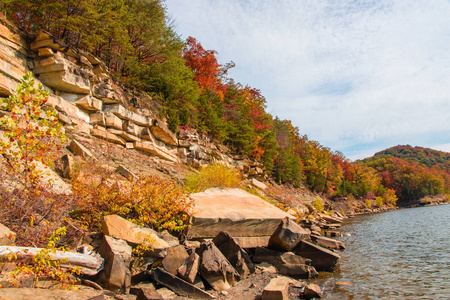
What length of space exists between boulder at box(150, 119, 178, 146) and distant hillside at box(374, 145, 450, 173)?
12285cm

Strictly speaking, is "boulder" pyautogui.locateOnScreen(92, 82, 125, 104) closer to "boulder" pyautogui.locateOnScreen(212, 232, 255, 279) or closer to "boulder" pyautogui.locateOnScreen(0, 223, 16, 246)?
"boulder" pyautogui.locateOnScreen(212, 232, 255, 279)

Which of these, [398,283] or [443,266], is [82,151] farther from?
[443,266]

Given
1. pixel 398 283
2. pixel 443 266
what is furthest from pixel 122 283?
pixel 443 266

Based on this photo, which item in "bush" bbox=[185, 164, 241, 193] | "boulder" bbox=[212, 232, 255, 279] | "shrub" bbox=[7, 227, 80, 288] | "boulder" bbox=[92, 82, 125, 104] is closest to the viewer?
"shrub" bbox=[7, 227, 80, 288]

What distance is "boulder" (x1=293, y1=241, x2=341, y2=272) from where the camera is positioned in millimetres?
6375

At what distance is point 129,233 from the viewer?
4.45m

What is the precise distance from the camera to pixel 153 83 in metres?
15.2

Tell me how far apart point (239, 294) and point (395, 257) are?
249 inches

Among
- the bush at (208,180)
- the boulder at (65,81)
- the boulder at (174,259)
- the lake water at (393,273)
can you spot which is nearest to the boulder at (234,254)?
the boulder at (174,259)

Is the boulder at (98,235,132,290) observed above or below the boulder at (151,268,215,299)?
above

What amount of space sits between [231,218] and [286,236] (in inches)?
60.1

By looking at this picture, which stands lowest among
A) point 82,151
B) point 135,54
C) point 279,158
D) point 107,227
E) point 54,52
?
point 107,227

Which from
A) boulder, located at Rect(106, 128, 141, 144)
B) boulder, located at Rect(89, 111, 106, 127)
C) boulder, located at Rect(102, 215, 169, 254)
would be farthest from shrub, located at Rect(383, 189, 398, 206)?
boulder, located at Rect(102, 215, 169, 254)

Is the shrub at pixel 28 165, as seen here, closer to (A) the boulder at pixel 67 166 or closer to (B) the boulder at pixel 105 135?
(A) the boulder at pixel 67 166
